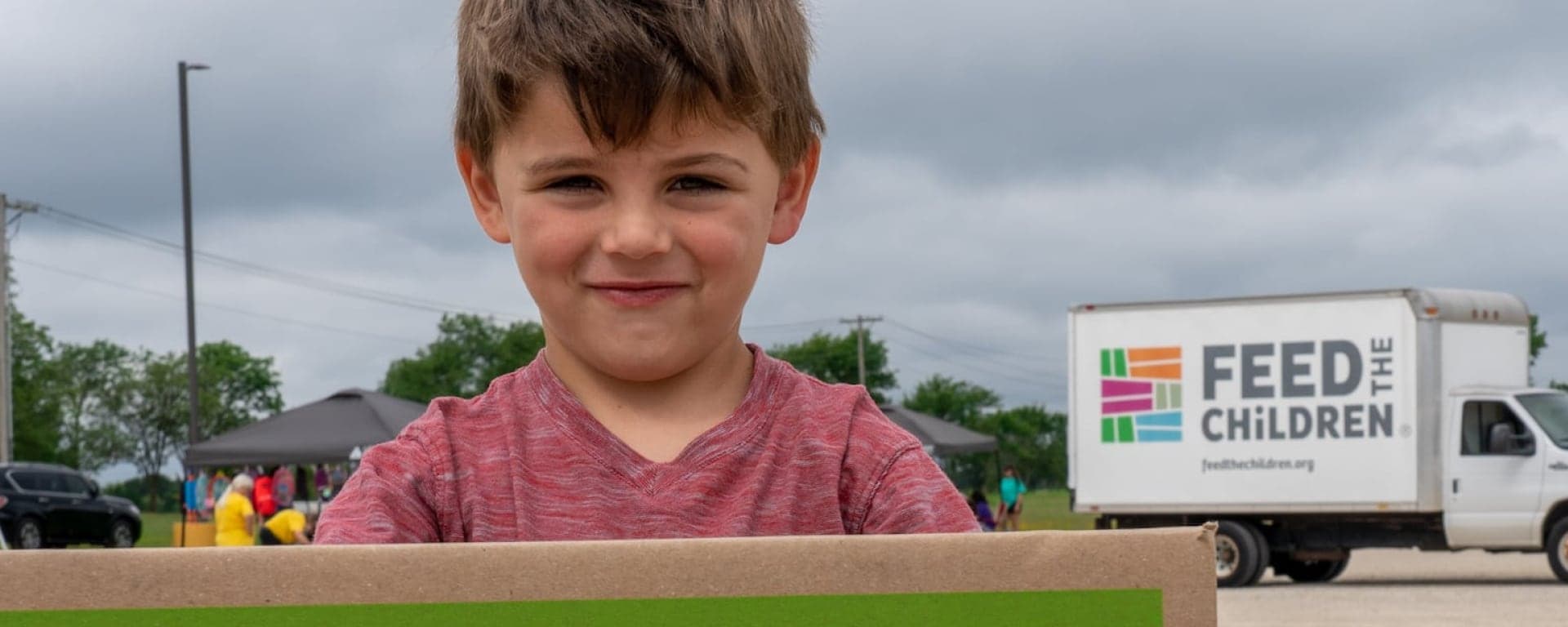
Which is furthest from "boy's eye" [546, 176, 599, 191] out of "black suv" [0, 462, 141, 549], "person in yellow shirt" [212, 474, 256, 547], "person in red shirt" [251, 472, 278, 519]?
"black suv" [0, 462, 141, 549]

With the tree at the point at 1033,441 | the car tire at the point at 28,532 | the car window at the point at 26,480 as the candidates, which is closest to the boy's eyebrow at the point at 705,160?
the car tire at the point at 28,532

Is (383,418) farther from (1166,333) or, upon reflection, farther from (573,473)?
(573,473)

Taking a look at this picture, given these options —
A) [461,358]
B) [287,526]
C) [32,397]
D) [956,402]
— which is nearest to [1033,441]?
[956,402]

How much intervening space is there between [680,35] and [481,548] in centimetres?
52

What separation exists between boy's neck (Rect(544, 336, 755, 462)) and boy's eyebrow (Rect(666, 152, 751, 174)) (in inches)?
8.2

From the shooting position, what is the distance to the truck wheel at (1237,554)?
16828 millimetres

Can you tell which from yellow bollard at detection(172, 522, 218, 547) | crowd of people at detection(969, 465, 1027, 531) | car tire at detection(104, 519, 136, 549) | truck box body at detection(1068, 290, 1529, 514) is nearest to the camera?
truck box body at detection(1068, 290, 1529, 514)

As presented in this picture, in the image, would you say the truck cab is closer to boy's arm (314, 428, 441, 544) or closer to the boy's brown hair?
the boy's brown hair

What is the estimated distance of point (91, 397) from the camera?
86688 millimetres

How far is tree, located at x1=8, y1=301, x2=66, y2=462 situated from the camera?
71938 mm

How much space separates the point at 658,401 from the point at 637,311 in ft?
0.39

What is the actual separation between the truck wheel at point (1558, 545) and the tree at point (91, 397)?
77.6 metres

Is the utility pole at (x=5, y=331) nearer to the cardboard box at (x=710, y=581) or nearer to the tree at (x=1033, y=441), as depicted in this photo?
the cardboard box at (x=710, y=581)

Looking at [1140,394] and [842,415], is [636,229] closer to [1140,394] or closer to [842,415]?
[842,415]
